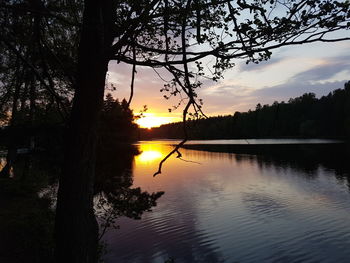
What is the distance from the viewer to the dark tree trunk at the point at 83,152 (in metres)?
3.95

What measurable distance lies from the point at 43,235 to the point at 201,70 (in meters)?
9.20

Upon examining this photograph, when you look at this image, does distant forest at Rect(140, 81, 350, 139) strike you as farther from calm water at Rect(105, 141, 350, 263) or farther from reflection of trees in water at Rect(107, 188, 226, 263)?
reflection of trees in water at Rect(107, 188, 226, 263)

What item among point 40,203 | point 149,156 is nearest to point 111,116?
point 40,203

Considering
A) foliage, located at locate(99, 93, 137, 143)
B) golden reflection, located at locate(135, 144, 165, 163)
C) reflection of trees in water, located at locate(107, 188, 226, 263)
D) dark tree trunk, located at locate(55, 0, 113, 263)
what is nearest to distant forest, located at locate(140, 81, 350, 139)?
golden reflection, located at locate(135, 144, 165, 163)

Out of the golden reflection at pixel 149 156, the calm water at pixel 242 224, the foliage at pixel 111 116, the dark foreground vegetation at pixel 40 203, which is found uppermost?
the foliage at pixel 111 116

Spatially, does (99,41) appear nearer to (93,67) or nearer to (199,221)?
(93,67)

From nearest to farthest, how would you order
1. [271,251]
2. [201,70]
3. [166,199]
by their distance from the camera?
[201,70] → [271,251] → [166,199]

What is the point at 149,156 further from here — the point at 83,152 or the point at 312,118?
the point at 312,118

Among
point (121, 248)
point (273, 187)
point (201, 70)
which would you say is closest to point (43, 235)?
point (121, 248)

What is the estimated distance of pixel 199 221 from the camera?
19.9m

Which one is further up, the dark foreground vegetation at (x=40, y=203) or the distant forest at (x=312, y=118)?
the distant forest at (x=312, y=118)

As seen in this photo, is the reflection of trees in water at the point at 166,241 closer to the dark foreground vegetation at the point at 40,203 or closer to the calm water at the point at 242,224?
the calm water at the point at 242,224

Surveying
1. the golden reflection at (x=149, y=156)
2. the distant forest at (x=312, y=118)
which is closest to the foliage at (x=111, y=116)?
the golden reflection at (x=149, y=156)

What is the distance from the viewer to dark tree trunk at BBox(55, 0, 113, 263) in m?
3.95
